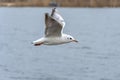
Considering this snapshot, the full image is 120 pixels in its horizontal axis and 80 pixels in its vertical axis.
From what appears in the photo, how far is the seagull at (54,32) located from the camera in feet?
44.2

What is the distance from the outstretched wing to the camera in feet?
43.7

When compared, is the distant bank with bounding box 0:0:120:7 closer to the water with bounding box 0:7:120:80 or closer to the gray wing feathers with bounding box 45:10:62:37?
the water with bounding box 0:7:120:80

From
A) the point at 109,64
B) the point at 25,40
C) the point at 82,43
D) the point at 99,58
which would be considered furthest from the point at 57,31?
the point at 25,40

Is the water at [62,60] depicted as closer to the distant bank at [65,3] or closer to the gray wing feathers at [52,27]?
the gray wing feathers at [52,27]

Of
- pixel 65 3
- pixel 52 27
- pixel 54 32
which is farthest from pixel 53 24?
pixel 65 3

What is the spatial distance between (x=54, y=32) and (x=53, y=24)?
382 mm

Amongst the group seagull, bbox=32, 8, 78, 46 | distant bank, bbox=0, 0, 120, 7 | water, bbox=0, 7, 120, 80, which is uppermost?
seagull, bbox=32, 8, 78, 46

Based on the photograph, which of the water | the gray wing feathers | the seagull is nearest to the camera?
the gray wing feathers

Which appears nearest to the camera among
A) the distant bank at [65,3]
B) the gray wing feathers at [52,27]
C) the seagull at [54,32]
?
the gray wing feathers at [52,27]

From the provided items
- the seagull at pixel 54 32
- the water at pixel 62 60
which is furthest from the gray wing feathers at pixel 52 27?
the water at pixel 62 60

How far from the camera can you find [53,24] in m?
13.5

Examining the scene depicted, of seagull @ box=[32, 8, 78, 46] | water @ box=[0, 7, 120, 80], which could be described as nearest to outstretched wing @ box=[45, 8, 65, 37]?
seagull @ box=[32, 8, 78, 46]

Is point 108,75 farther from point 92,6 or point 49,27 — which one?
point 92,6

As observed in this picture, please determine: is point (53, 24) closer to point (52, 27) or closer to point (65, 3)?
point (52, 27)
